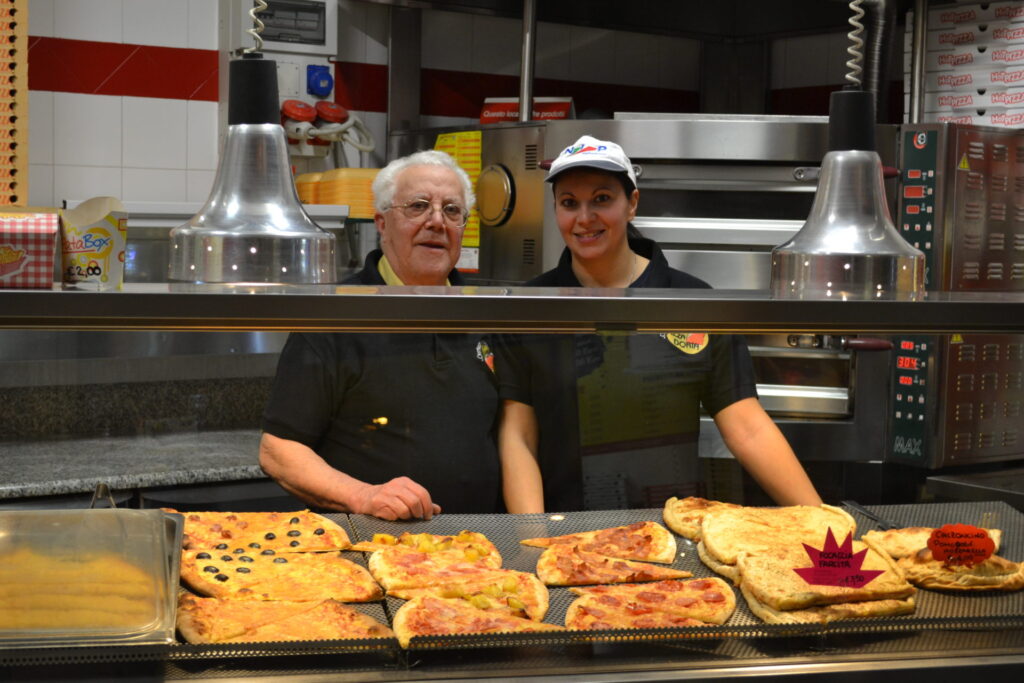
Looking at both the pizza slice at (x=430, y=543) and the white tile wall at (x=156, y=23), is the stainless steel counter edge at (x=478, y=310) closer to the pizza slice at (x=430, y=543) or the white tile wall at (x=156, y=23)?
the pizza slice at (x=430, y=543)

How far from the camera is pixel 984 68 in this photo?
456cm

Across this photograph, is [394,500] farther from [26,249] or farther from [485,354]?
A: [26,249]

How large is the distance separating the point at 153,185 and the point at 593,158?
247cm

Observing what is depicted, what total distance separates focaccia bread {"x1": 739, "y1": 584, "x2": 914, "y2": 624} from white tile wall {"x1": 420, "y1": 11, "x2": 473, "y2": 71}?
3.80 metres

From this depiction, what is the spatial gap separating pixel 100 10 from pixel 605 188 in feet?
8.54

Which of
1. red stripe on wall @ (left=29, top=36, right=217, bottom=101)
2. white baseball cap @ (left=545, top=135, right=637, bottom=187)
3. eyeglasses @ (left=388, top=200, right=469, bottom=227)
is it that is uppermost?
red stripe on wall @ (left=29, top=36, right=217, bottom=101)

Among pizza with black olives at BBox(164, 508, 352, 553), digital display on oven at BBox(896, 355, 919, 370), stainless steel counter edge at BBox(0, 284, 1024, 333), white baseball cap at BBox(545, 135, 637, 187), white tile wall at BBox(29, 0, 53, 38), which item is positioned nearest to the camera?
stainless steel counter edge at BBox(0, 284, 1024, 333)

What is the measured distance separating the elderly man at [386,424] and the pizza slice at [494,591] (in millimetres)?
221

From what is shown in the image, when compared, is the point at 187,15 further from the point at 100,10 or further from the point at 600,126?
the point at 600,126

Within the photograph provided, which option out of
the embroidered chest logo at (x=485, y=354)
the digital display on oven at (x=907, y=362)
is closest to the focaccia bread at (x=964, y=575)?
the embroidered chest logo at (x=485, y=354)

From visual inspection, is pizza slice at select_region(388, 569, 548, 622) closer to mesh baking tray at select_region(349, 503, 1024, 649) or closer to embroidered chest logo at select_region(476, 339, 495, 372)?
mesh baking tray at select_region(349, 503, 1024, 649)

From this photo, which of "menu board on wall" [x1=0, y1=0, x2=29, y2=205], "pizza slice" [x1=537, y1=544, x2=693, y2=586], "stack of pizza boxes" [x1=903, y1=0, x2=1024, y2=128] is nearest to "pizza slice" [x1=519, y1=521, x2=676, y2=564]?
"pizza slice" [x1=537, y1=544, x2=693, y2=586]

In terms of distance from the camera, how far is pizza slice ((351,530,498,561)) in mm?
1963

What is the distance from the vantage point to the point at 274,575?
73.5 inches
